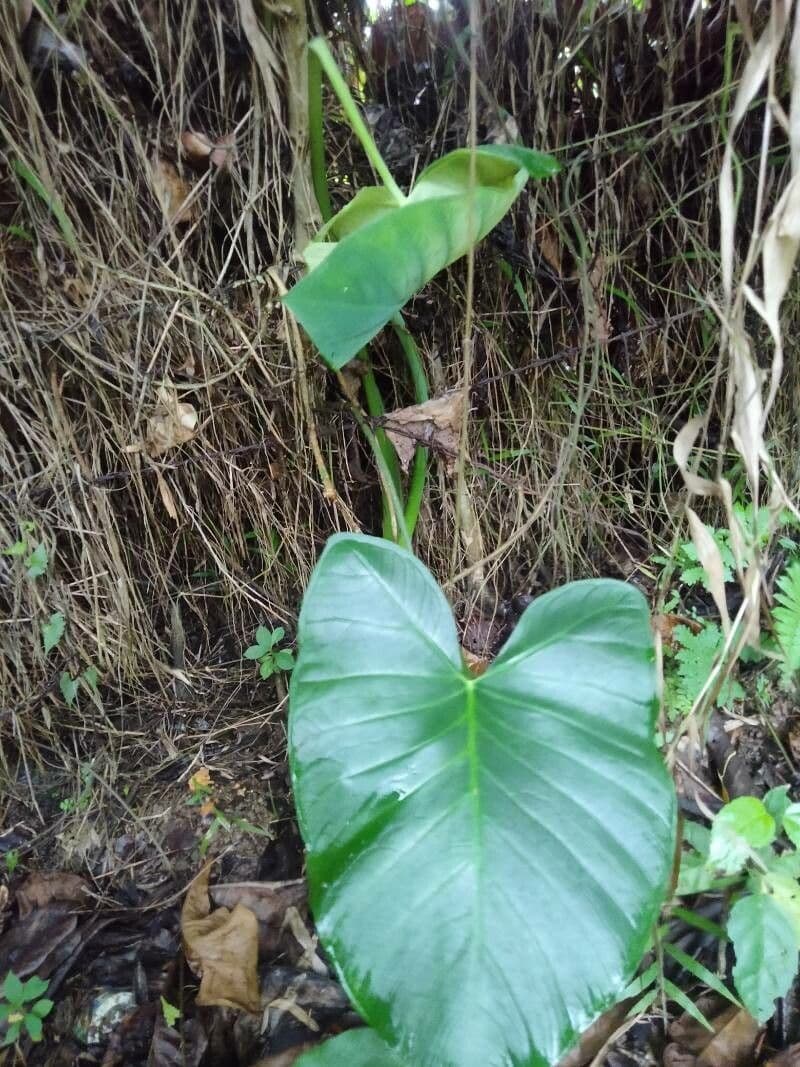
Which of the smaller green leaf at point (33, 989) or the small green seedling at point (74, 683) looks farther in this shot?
the small green seedling at point (74, 683)

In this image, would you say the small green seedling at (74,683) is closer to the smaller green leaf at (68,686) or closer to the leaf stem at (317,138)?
the smaller green leaf at (68,686)

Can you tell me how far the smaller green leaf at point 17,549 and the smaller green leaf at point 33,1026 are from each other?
61cm

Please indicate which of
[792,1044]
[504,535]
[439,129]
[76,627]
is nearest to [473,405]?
[504,535]

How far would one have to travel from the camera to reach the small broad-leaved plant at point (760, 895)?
62cm

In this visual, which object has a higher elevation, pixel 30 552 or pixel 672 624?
pixel 30 552

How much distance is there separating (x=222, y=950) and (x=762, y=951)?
0.64 metres

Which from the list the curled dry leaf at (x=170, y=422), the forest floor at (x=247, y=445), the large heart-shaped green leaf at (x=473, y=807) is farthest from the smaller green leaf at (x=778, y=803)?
the curled dry leaf at (x=170, y=422)

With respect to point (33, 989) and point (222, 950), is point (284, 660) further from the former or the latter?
point (33, 989)

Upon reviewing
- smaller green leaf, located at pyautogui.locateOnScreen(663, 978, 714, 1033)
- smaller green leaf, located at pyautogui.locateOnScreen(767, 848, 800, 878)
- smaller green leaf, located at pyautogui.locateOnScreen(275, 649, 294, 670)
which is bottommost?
smaller green leaf, located at pyautogui.locateOnScreen(663, 978, 714, 1033)

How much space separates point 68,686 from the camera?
3.26 ft

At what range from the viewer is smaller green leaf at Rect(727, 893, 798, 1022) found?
61cm

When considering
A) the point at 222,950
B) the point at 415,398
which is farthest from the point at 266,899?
the point at 415,398

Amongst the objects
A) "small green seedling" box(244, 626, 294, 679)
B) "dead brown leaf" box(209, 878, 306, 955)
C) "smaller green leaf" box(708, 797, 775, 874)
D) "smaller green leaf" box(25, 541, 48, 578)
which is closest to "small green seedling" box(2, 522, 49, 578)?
"smaller green leaf" box(25, 541, 48, 578)

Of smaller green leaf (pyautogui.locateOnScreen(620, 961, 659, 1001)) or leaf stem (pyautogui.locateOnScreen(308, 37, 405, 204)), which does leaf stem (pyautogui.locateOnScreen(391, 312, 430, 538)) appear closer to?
leaf stem (pyautogui.locateOnScreen(308, 37, 405, 204))
